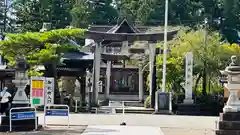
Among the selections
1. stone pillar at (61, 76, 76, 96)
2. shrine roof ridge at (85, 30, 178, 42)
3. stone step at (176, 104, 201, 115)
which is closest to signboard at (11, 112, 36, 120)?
stone step at (176, 104, 201, 115)

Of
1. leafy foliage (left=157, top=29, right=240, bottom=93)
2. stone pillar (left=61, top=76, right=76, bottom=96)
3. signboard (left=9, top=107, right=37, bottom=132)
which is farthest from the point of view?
stone pillar (left=61, top=76, right=76, bottom=96)

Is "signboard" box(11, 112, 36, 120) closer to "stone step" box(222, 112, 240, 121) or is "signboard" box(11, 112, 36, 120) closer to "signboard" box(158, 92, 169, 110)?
"stone step" box(222, 112, 240, 121)

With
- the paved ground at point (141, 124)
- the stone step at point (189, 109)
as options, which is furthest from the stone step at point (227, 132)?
the stone step at point (189, 109)

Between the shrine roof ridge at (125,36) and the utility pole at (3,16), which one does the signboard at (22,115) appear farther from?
the utility pole at (3,16)

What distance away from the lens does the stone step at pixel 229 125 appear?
14.9m

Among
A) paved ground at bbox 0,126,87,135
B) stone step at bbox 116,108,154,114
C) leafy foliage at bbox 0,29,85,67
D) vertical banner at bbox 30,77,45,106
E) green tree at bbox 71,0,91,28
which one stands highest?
green tree at bbox 71,0,91,28

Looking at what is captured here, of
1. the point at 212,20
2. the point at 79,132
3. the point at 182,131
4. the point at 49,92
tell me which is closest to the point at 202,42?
the point at 49,92

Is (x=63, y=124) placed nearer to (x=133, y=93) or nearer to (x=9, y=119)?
(x=9, y=119)

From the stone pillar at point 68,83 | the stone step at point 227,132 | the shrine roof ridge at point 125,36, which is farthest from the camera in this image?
the stone pillar at point 68,83

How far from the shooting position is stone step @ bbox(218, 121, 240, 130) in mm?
14914

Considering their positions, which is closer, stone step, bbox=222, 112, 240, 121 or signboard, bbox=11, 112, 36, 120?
stone step, bbox=222, 112, 240, 121

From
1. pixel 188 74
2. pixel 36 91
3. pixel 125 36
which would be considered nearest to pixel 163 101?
pixel 188 74

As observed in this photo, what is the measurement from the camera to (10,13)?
62.7 metres

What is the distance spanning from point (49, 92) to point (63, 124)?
197 inches
